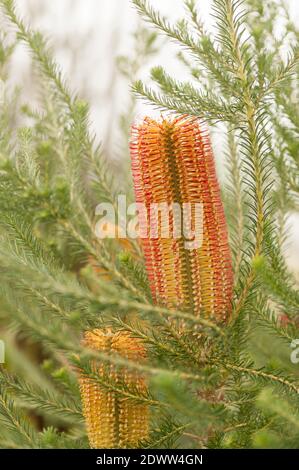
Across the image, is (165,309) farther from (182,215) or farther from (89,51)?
(89,51)

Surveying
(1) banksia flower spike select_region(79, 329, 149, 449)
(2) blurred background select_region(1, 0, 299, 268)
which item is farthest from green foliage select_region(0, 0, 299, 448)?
(2) blurred background select_region(1, 0, 299, 268)

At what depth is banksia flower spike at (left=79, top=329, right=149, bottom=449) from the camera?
1.76ft

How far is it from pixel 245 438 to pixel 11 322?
0.64 feet

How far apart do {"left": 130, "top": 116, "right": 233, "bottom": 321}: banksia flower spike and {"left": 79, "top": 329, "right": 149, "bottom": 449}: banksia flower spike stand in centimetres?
6

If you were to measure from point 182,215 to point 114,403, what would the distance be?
17 cm

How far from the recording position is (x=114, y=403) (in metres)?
0.54
